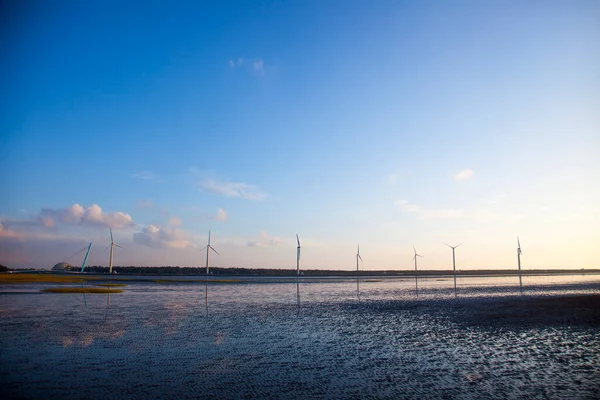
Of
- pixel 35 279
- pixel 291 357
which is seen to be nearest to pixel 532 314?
pixel 291 357

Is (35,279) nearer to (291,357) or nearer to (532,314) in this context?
(291,357)

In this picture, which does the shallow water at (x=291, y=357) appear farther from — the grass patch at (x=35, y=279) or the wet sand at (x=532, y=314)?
the grass patch at (x=35, y=279)

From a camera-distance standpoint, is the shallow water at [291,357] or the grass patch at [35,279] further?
the grass patch at [35,279]

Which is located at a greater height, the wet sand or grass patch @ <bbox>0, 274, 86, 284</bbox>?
the wet sand

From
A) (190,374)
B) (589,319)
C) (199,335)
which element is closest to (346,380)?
(190,374)

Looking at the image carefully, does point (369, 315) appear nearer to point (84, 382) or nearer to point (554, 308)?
point (554, 308)

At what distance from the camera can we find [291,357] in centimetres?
1560

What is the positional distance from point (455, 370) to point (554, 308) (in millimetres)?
24652

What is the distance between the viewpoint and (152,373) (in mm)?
13156

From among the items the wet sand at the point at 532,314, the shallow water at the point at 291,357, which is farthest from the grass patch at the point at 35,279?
the wet sand at the point at 532,314

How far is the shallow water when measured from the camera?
11.7 m

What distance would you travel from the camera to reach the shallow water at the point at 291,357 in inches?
459

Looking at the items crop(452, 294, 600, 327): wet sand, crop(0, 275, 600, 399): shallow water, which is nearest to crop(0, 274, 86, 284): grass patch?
crop(0, 275, 600, 399): shallow water

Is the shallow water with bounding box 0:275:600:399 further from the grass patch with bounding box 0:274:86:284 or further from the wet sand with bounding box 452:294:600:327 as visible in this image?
the grass patch with bounding box 0:274:86:284
